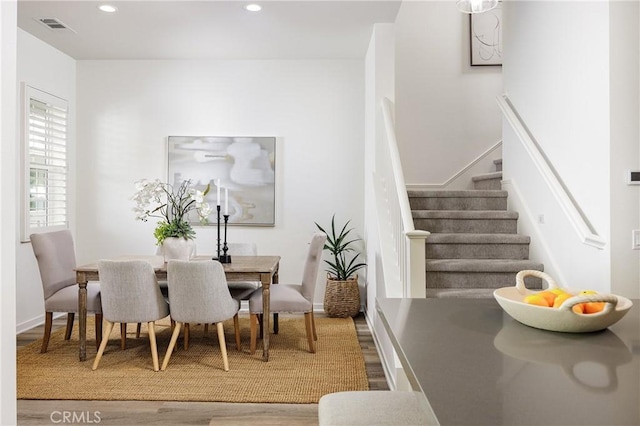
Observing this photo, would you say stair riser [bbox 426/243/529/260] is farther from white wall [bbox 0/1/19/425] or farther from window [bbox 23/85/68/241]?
window [bbox 23/85/68/241]

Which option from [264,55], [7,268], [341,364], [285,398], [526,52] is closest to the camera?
[7,268]

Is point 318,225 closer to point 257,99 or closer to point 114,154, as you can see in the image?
point 257,99

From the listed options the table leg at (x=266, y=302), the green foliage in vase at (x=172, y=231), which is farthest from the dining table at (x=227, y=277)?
the green foliage in vase at (x=172, y=231)

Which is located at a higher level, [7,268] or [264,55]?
[264,55]

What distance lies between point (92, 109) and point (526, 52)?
→ 4359 mm

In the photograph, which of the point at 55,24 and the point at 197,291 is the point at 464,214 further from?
the point at 55,24

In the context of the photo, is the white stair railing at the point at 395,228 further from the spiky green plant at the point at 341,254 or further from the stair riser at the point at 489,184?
the stair riser at the point at 489,184

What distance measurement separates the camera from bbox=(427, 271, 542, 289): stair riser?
3518 millimetres

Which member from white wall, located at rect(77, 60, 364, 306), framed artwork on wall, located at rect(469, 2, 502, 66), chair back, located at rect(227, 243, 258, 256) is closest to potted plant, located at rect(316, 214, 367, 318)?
white wall, located at rect(77, 60, 364, 306)

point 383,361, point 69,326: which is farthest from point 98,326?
point 383,361

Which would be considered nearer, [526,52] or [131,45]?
[526,52]

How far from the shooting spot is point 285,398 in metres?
2.91

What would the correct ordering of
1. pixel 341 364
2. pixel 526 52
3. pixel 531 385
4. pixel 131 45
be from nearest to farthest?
pixel 531 385 < pixel 341 364 < pixel 526 52 < pixel 131 45

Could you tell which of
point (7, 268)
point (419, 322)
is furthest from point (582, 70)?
point (7, 268)
